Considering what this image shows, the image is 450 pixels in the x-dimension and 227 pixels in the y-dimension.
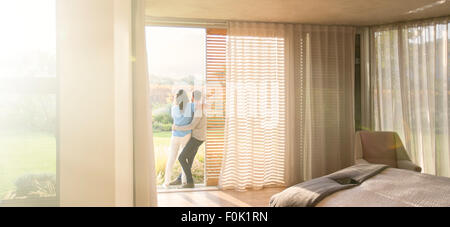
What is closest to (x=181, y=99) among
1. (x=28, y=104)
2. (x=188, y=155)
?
(x=188, y=155)

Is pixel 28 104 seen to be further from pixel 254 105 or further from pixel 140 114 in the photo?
pixel 254 105

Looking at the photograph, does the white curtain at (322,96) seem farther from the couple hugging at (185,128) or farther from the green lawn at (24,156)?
the green lawn at (24,156)

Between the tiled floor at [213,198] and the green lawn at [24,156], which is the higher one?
the green lawn at [24,156]

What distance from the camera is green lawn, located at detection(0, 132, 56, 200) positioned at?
119 centimetres

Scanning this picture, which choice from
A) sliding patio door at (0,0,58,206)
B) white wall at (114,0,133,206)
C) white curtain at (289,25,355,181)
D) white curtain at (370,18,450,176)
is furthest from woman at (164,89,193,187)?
white curtain at (370,18,450,176)

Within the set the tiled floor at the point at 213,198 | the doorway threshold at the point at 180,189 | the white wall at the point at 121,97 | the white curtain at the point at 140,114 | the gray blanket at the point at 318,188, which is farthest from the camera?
the doorway threshold at the point at 180,189

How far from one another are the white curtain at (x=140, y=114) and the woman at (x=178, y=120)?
1.24 m

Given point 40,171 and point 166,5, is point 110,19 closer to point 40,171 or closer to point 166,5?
point 40,171

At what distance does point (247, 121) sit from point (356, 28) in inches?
87.6

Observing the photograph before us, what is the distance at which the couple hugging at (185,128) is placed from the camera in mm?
3920

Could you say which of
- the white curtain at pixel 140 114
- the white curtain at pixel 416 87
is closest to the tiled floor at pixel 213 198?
the white curtain at pixel 140 114

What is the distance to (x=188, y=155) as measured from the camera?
3965 millimetres
